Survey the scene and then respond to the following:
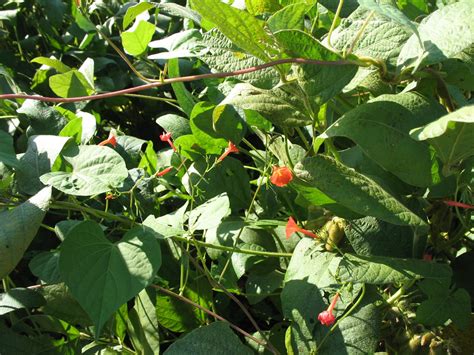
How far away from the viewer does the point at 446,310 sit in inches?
30.2

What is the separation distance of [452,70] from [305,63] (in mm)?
183

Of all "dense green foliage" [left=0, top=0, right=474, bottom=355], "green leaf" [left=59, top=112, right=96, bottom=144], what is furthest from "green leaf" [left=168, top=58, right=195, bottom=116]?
"green leaf" [left=59, top=112, right=96, bottom=144]

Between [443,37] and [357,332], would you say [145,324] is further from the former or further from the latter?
[443,37]

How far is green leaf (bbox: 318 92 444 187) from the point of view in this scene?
2.21ft

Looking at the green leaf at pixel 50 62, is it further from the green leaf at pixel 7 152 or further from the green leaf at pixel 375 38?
the green leaf at pixel 375 38

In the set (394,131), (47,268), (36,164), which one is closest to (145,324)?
(47,268)

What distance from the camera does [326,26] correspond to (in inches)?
41.2

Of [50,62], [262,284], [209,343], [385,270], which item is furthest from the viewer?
[50,62]

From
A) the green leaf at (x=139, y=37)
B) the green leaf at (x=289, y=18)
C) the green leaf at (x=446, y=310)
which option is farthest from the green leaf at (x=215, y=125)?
the green leaf at (x=446, y=310)

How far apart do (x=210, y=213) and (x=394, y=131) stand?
28cm

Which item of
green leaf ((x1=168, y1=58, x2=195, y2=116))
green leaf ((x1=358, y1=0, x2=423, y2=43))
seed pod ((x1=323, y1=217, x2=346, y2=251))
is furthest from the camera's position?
green leaf ((x1=168, y1=58, x2=195, y2=116))

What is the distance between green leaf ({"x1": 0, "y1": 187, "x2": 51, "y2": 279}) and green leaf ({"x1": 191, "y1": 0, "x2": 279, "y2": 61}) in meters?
0.31

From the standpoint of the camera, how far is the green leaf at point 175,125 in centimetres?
108

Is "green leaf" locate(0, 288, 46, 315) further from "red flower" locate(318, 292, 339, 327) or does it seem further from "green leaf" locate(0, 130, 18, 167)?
"red flower" locate(318, 292, 339, 327)
